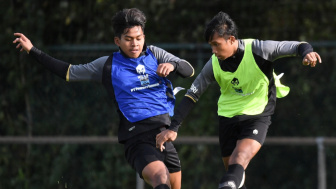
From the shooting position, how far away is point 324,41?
9.66 meters

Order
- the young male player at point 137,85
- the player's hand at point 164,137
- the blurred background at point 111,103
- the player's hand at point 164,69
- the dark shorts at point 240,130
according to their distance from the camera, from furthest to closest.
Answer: the blurred background at point 111,103, the dark shorts at point 240,130, the young male player at point 137,85, the player's hand at point 164,137, the player's hand at point 164,69

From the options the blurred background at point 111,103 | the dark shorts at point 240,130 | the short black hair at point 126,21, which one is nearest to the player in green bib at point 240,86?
the dark shorts at point 240,130

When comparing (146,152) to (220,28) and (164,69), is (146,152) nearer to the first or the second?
(164,69)

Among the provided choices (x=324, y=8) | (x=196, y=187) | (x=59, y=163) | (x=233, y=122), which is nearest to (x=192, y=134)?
(x=196, y=187)

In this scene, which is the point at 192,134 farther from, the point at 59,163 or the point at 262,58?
the point at 262,58

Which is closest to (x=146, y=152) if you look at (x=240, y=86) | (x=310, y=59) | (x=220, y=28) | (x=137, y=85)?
(x=137, y=85)

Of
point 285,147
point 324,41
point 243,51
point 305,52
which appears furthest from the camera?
point 324,41

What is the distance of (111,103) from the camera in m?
9.54

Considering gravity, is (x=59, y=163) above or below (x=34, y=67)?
below

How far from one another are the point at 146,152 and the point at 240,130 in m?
0.89

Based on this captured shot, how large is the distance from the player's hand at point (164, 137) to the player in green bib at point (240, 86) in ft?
0.38

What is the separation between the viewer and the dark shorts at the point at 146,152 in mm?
6066

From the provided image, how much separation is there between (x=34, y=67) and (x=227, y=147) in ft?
13.0

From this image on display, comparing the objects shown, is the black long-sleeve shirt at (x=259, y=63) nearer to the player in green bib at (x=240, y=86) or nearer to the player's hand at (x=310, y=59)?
the player in green bib at (x=240, y=86)
